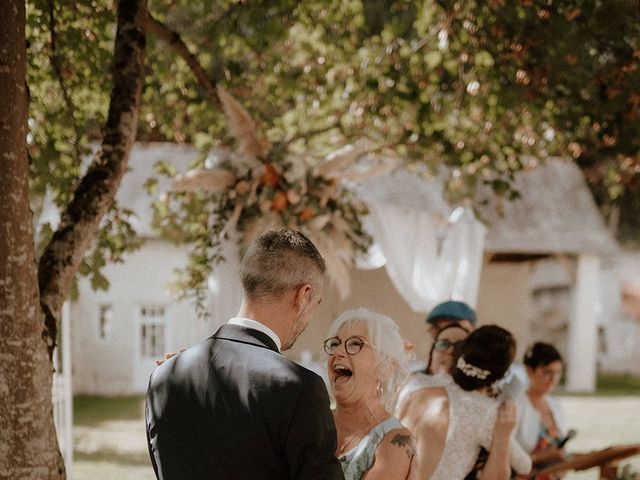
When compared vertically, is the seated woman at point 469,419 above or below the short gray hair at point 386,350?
below

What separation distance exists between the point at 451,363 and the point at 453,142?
10.4 ft

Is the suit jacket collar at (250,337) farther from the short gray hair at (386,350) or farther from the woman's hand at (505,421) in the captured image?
the woman's hand at (505,421)

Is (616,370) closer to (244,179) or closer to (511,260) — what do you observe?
(511,260)

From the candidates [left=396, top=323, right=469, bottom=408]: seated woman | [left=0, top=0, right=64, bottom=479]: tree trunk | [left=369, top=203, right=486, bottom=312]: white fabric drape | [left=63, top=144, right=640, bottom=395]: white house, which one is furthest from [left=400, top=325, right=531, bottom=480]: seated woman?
[left=63, top=144, right=640, bottom=395]: white house

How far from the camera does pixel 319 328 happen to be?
52.2ft

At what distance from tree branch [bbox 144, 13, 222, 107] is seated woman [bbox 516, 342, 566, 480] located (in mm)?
2538

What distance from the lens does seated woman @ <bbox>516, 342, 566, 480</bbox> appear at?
4.81 m

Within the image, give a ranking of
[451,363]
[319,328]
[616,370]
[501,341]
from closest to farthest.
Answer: [501,341] < [451,363] < [319,328] < [616,370]

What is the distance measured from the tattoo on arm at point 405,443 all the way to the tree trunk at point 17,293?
1167 mm

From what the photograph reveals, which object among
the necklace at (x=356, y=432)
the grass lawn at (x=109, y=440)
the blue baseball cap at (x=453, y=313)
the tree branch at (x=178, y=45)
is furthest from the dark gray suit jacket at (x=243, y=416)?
the grass lawn at (x=109, y=440)

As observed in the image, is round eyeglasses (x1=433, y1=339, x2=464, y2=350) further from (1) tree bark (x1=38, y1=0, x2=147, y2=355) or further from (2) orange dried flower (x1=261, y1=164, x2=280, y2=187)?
(1) tree bark (x1=38, y1=0, x2=147, y2=355)

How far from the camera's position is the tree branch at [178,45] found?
14.3ft

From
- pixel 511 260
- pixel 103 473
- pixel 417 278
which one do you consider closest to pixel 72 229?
pixel 417 278

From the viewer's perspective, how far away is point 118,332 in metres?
18.5
